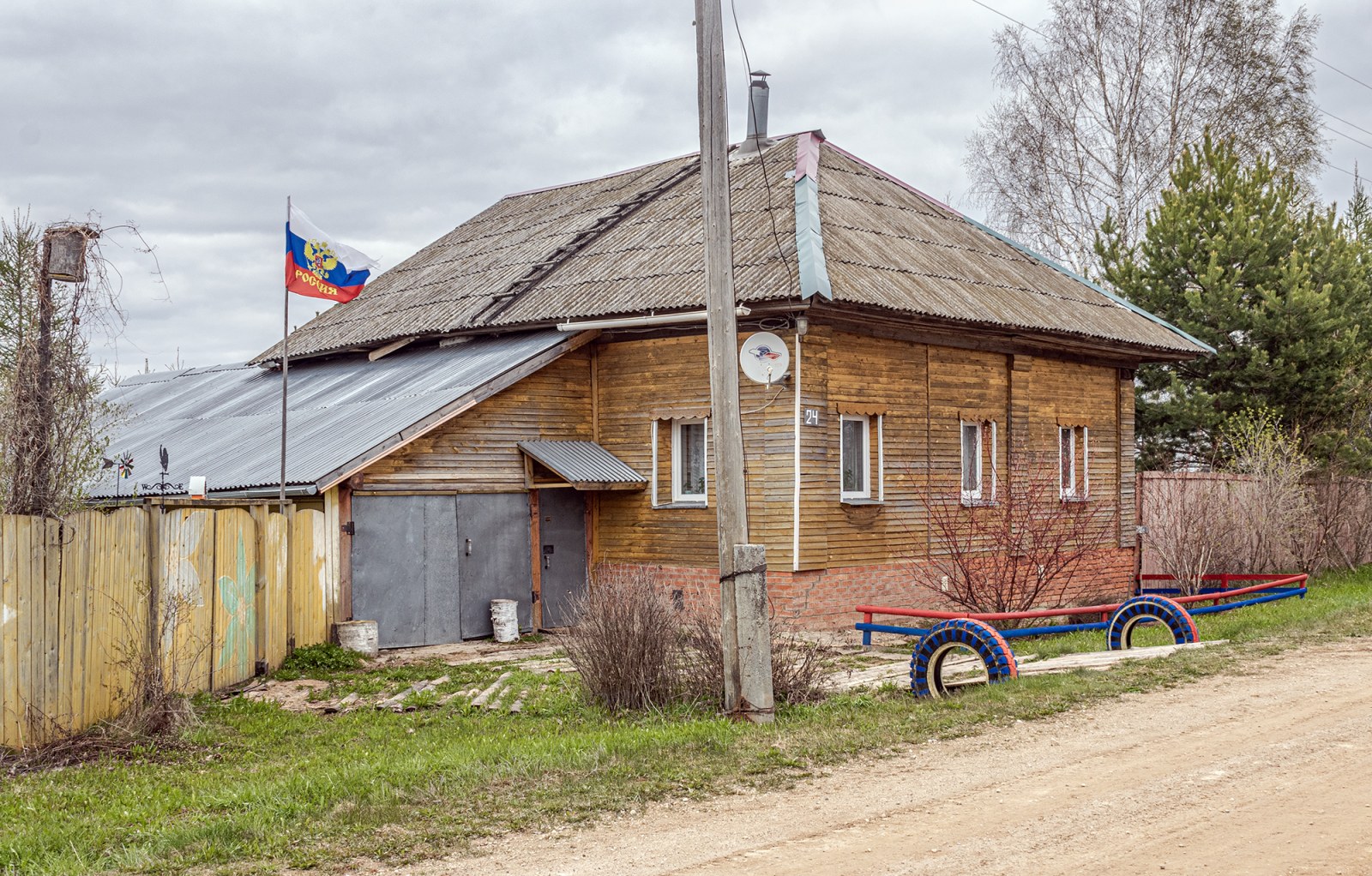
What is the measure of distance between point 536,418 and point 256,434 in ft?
14.6

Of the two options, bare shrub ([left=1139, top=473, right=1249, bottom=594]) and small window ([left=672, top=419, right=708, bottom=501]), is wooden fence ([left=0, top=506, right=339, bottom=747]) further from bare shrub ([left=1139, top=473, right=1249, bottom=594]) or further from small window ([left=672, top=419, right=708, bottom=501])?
bare shrub ([left=1139, top=473, right=1249, bottom=594])

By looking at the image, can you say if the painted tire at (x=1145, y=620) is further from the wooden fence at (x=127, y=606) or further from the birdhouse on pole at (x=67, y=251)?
the birdhouse on pole at (x=67, y=251)

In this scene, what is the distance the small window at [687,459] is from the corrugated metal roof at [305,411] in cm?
207

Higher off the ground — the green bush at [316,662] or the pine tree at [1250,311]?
the pine tree at [1250,311]

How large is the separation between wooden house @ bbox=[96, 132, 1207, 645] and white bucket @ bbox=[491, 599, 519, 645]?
27cm

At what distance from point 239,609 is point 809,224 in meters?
9.10

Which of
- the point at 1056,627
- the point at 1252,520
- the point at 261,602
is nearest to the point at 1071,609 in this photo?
the point at 1056,627

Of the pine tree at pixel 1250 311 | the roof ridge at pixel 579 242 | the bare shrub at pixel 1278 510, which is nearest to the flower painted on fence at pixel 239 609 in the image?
the roof ridge at pixel 579 242

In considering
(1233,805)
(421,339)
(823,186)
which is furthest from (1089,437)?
(1233,805)

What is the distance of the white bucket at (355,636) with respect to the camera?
15.1 metres

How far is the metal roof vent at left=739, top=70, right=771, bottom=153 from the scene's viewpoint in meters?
22.7

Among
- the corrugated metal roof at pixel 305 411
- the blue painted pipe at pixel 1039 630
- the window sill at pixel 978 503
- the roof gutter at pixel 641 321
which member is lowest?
the blue painted pipe at pixel 1039 630

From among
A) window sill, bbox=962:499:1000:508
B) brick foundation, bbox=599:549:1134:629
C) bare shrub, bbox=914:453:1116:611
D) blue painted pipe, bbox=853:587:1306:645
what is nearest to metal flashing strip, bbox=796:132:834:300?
bare shrub, bbox=914:453:1116:611

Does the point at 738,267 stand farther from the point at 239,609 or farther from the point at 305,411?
the point at 239,609
